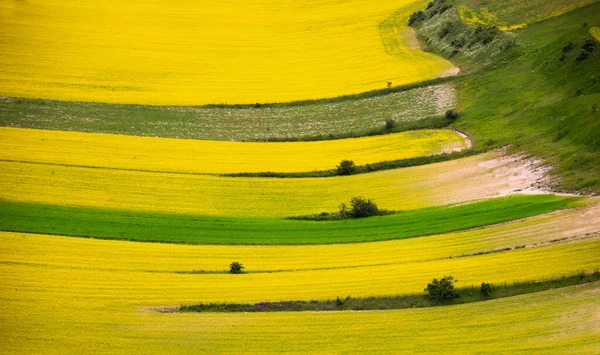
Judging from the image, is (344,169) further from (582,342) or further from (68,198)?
(582,342)

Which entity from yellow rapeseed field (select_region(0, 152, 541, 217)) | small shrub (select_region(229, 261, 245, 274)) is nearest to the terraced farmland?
yellow rapeseed field (select_region(0, 152, 541, 217))

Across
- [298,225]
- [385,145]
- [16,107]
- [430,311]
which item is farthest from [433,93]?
[430,311]

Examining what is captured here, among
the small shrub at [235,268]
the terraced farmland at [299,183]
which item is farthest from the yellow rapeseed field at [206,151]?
the small shrub at [235,268]

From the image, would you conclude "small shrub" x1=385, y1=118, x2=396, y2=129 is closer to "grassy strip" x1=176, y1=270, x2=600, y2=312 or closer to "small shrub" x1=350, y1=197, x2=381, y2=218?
"small shrub" x1=350, y1=197, x2=381, y2=218

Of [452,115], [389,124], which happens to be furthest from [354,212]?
[452,115]

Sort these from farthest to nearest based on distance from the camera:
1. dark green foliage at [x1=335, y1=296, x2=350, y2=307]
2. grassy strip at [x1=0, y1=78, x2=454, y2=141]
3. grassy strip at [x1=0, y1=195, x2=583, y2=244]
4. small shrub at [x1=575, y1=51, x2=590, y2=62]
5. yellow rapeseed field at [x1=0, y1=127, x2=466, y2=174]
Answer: grassy strip at [x1=0, y1=78, x2=454, y2=141], small shrub at [x1=575, y1=51, x2=590, y2=62], yellow rapeseed field at [x1=0, y1=127, x2=466, y2=174], grassy strip at [x1=0, y1=195, x2=583, y2=244], dark green foliage at [x1=335, y1=296, x2=350, y2=307]

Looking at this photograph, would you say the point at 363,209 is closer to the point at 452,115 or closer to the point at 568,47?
the point at 452,115
